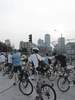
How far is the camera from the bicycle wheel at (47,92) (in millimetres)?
8508

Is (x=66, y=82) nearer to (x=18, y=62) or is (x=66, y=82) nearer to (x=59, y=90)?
(x=59, y=90)

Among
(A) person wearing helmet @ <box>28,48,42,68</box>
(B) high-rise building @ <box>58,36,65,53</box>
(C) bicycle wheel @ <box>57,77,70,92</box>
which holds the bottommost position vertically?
(C) bicycle wheel @ <box>57,77,70,92</box>

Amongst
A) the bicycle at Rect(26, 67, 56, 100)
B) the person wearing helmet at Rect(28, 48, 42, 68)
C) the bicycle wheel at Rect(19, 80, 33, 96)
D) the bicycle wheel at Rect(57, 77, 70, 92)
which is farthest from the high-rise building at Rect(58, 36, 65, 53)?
the bicycle at Rect(26, 67, 56, 100)

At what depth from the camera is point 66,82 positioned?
1175 cm

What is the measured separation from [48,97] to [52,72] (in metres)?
9.43

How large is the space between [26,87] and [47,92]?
236 centimetres

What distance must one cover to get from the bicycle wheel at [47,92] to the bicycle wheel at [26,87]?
206cm

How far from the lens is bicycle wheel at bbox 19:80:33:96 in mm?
10664

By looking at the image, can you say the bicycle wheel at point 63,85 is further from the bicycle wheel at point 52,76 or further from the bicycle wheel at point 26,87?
the bicycle wheel at point 52,76

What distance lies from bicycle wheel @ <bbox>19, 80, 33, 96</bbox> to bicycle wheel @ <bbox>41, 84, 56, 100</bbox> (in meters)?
2.06

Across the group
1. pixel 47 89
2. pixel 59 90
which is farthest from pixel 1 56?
pixel 47 89

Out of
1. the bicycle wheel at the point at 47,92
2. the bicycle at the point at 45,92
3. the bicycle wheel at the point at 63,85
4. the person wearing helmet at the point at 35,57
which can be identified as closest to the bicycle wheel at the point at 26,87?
the person wearing helmet at the point at 35,57

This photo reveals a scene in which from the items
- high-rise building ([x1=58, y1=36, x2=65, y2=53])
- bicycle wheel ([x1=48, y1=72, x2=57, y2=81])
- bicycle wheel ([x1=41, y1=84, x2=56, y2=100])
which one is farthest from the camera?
high-rise building ([x1=58, y1=36, x2=65, y2=53])

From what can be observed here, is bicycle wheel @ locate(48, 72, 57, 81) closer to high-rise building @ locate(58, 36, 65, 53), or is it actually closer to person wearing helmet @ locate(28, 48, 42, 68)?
person wearing helmet @ locate(28, 48, 42, 68)
